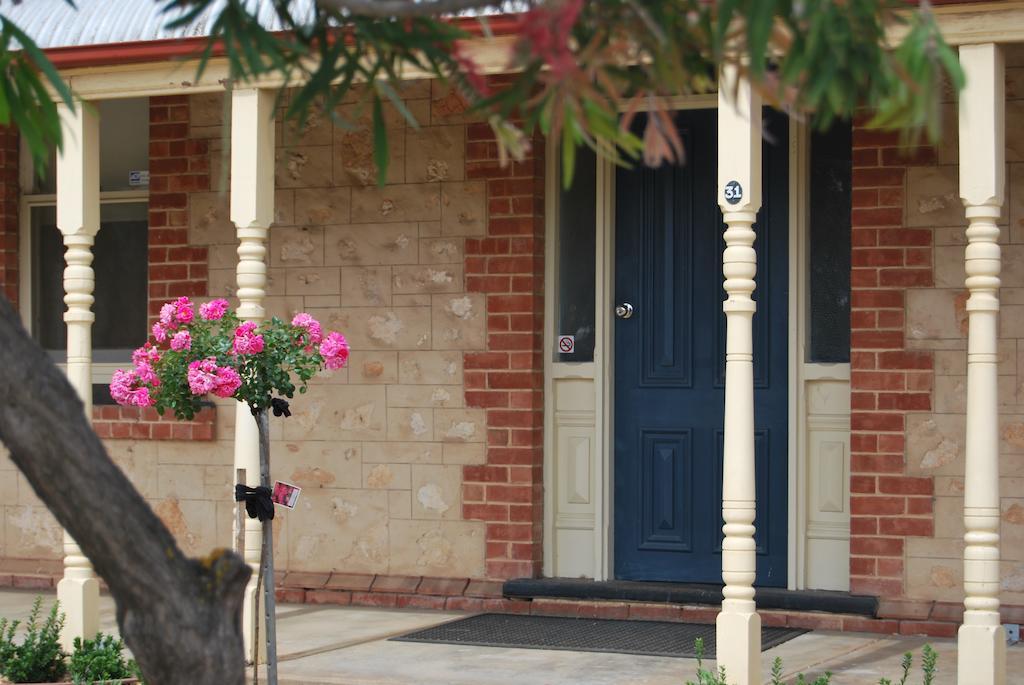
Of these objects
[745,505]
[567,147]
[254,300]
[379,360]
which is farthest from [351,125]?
[379,360]

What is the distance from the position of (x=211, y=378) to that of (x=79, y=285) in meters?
2.46

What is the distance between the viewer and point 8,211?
9758mm

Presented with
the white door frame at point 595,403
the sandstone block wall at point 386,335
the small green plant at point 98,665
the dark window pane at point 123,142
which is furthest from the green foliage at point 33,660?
the dark window pane at point 123,142

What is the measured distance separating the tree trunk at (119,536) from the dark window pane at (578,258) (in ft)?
19.7

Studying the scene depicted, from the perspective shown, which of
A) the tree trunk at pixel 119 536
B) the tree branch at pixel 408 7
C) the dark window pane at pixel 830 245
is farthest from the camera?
the dark window pane at pixel 830 245

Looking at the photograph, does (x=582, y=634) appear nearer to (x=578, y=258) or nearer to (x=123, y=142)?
(x=578, y=258)

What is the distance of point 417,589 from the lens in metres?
8.82

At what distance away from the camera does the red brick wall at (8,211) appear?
973cm

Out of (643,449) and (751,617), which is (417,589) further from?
(751,617)

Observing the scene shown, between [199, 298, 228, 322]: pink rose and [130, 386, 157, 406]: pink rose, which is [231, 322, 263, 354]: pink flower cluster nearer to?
[199, 298, 228, 322]: pink rose

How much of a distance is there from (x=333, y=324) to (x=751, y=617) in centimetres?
351

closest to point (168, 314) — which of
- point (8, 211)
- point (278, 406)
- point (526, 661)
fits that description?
point (278, 406)

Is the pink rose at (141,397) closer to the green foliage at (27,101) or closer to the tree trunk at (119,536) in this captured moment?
the green foliage at (27,101)

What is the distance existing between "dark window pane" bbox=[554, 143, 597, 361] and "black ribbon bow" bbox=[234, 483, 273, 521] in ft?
10.4
